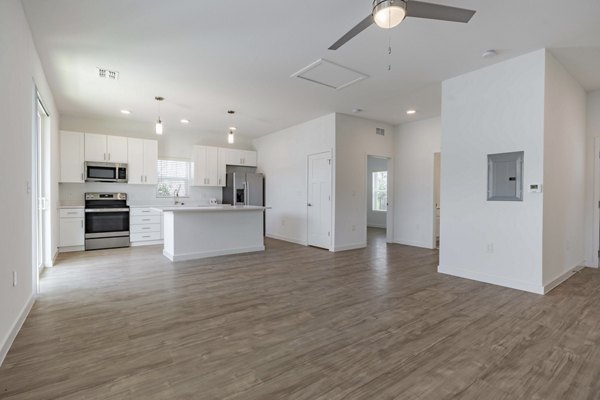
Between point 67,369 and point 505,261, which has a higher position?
point 505,261

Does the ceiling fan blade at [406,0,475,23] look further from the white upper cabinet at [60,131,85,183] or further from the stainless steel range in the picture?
the white upper cabinet at [60,131,85,183]

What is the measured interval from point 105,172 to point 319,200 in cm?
463

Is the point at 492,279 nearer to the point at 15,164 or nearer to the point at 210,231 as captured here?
the point at 210,231

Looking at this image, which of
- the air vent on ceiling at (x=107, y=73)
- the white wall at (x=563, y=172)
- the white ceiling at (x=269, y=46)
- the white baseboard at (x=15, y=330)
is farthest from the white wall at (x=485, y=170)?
the white baseboard at (x=15, y=330)

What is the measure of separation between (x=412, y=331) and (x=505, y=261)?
81.7 inches

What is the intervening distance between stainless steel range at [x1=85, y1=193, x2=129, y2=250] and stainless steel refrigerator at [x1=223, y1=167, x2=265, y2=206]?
2415 millimetres

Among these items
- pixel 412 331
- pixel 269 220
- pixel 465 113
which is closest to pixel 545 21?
pixel 465 113

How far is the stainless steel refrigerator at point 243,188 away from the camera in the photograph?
7.79m

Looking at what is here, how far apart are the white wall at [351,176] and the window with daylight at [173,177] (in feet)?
13.4

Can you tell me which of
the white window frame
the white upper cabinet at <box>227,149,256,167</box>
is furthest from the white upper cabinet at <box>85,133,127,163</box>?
the white upper cabinet at <box>227,149,256,167</box>

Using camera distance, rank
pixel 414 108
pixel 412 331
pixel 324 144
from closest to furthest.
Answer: pixel 412 331 < pixel 414 108 < pixel 324 144

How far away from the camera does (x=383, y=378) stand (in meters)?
1.89

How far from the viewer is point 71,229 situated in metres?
5.84

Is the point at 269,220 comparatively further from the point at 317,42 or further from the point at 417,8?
the point at 417,8
